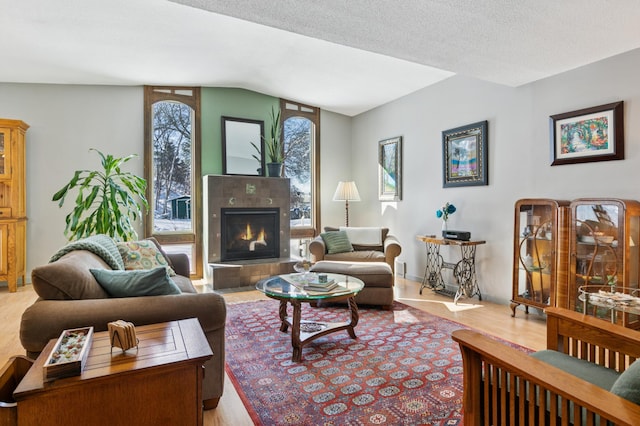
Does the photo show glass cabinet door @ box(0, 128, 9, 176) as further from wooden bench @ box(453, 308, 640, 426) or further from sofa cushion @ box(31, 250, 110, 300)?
wooden bench @ box(453, 308, 640, 426)

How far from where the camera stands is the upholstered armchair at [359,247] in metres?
4.68

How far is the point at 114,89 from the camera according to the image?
16.8 ft

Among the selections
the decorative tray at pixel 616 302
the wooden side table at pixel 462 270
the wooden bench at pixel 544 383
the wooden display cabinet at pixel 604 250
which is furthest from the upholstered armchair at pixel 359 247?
the wooden bench at pixel 544 383

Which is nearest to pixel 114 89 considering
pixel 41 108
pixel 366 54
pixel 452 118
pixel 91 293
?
pixel 41 108

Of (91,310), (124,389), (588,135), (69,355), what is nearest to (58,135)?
(91,310)

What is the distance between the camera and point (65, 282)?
1826mm

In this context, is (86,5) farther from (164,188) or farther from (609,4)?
(609,4)

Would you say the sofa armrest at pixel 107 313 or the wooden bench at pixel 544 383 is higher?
the sofa armrest at pixel 107 313

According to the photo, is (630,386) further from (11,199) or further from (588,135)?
(11,199)

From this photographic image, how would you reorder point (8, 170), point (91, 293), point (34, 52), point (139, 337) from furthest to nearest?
point (8, 170), point (34, 52), point (91, 293), point (139, 337)

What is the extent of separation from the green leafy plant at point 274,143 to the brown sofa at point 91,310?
154 inches

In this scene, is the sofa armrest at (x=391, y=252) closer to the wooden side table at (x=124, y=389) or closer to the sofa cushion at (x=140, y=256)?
the sofa cushion at (x=140, y=256)

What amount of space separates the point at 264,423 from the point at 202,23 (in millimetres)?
3420

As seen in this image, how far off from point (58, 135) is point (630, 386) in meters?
6.01
